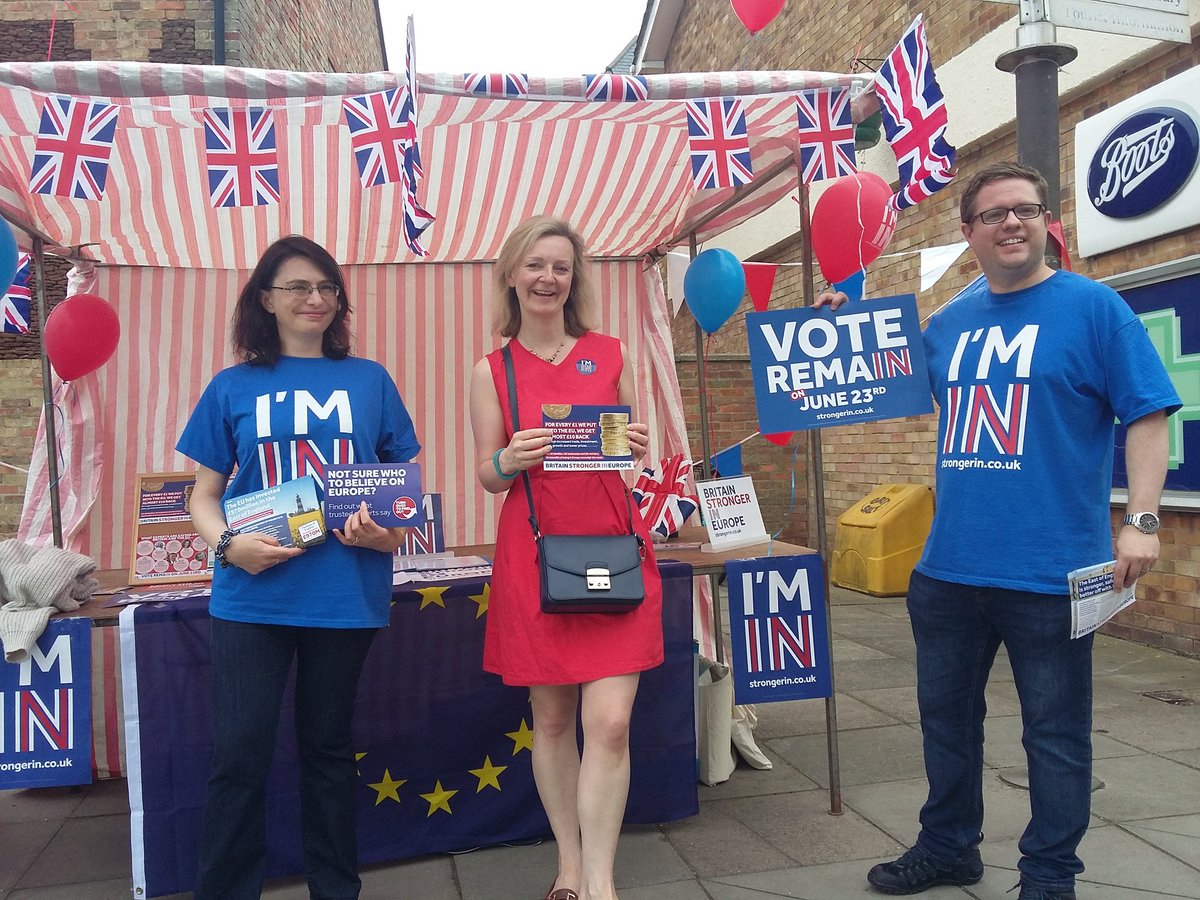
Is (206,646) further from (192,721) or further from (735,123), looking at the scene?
(735,123)

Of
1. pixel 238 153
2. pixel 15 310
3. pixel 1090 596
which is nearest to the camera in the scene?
pixel 1090 596

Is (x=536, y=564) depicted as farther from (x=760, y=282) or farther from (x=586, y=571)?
(x=760, y=282)

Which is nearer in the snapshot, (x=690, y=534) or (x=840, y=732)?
(x=690, y=534)

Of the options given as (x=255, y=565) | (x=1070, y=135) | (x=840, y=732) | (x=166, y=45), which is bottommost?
(x=840, y=732)

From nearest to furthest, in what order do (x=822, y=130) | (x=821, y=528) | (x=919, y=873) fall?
(x=919, y=873) → (x=822, y=130) → (x=821, y=528)

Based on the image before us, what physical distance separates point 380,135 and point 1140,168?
460 cm

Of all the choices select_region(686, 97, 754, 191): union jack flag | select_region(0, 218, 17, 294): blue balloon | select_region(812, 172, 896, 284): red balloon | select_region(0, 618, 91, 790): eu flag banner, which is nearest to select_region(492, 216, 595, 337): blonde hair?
select_region(686, 97, 754, 191): union jack flag

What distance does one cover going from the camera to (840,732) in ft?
14.3

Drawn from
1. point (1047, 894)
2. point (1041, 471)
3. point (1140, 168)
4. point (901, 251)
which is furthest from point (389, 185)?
point (901, 251)

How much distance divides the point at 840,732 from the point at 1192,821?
1.46 m

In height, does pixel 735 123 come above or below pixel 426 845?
above

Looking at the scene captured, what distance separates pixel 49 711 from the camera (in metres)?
2.89

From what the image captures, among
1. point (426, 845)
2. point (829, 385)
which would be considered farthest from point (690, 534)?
point (426, 845)

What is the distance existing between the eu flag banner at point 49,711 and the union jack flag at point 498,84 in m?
2.06
